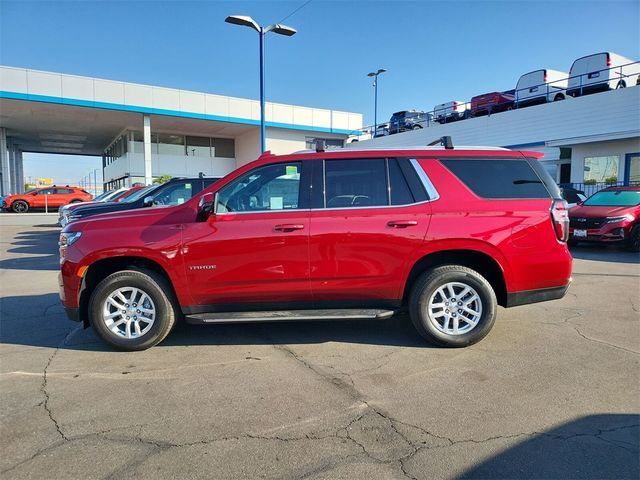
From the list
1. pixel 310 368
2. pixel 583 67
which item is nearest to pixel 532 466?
pixel 310 368

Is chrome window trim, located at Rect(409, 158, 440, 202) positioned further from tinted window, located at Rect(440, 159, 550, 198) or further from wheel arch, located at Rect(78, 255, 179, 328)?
wheel arch, located at Rect(78, 255, 179, 328)

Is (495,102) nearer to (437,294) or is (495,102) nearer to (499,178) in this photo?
(499,178)

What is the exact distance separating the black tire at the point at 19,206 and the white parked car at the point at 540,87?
29.0m

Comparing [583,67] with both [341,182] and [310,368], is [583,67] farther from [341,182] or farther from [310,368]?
[310,368]

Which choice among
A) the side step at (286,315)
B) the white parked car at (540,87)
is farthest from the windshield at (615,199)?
the white parked car at (540,87)

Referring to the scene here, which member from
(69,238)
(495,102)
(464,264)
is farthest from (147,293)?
(495,102)

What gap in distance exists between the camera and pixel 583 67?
20.4 m

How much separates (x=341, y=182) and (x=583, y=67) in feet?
69.3

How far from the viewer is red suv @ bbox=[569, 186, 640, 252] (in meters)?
10.9

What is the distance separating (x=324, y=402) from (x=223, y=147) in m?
35.1

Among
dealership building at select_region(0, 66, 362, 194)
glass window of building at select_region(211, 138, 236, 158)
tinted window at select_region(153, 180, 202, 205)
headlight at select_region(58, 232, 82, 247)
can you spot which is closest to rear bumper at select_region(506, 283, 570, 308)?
headlight at select_region(58, 232, 82, 247)

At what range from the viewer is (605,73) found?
19172 millimetres

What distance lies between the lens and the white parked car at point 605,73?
19.0 m

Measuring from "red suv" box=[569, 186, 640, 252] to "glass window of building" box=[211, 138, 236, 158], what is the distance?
29203 millimetres
